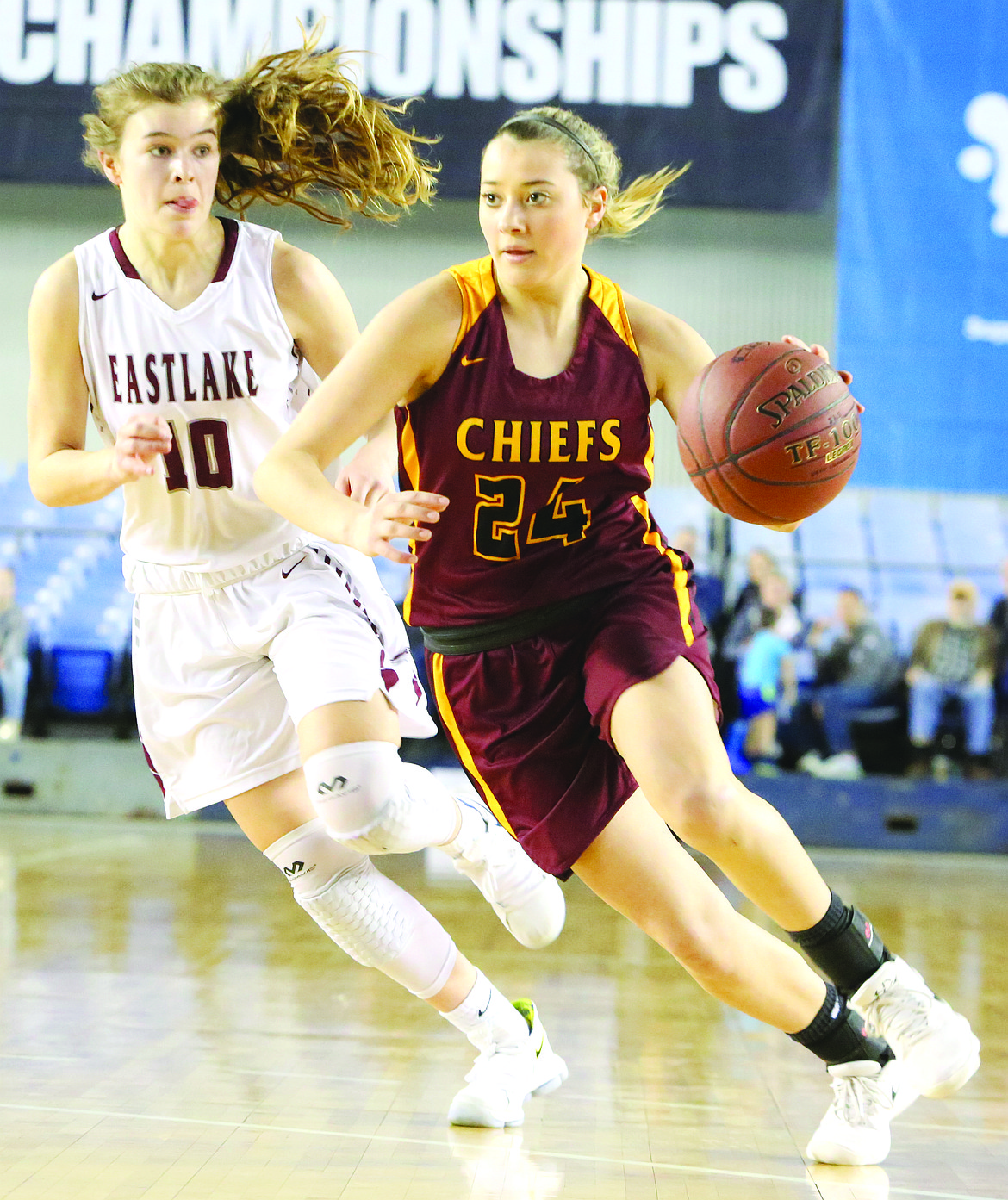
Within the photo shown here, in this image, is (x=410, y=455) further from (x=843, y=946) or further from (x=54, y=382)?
(x=843, y=946)

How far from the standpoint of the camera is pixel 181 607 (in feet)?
8.52

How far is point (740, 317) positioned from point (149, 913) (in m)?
5.15

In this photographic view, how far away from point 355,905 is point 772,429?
3.60ft

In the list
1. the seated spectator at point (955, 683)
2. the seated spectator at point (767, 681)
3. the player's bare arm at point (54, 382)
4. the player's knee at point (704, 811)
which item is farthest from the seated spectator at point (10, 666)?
the player's knee at point (704, 811)

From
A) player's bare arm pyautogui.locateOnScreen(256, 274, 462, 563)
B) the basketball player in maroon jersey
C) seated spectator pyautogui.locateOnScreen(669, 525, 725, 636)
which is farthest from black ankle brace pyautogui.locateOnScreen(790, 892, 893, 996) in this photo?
seated spectator pyautogui.locateOnScreen(669, 525, 725, 636)

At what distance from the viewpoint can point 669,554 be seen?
8.18 feet

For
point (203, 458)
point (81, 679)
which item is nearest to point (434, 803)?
point (203, 458)

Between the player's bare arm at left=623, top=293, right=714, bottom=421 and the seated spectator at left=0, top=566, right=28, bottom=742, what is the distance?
261 inches

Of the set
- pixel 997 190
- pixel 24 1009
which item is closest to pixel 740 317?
pixel 997 190

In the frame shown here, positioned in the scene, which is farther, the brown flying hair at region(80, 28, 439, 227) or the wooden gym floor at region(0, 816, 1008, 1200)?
the brown flying hair at region(80, 28, 439, 227)

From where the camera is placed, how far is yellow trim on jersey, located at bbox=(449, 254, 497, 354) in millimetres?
2369

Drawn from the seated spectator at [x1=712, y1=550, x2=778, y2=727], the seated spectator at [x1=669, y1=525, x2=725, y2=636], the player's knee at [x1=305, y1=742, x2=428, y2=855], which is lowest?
the seated spectator at [x1=712, y1=550, x2=778, y2=727]

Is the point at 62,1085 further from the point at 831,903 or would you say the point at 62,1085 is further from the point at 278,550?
the point at 831,903

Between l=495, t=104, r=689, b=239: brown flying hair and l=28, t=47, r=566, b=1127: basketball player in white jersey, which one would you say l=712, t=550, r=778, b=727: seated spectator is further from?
l=495, t=104, r=689, b=239: brown flying hair
